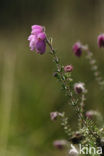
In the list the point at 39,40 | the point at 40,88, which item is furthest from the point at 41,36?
the point at 40,88

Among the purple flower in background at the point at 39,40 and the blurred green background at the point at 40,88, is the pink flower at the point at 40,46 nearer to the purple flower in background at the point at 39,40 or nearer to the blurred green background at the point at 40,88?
the purple flower in background at the point at 39,40

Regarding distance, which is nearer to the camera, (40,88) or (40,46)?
(40,46)

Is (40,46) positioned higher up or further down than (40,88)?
further down

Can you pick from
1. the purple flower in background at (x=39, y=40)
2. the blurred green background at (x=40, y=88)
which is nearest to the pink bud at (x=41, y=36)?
the purple flower in background at (x=39, y=40)

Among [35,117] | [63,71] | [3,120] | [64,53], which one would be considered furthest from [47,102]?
[63,71]

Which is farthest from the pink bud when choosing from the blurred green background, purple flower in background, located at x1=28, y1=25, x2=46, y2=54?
the blurred green background

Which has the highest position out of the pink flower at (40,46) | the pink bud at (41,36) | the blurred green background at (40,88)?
the blurred green background at (40,88)

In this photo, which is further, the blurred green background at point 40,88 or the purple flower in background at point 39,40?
the blurred green background at point 40,88

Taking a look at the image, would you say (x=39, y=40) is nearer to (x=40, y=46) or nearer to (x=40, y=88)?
(x=40, y=46)

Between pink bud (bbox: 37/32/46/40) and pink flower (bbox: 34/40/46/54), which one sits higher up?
pink bud (bbox: 37/32/46/40)

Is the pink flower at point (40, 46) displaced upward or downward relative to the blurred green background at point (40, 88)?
downward

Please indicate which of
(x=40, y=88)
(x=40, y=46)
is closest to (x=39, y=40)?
(x=40, y=46)

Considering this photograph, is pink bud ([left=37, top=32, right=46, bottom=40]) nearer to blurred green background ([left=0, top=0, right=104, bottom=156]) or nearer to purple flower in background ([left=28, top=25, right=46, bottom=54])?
purple flower in background ([left=28, top=25, right=46, bottom=54])

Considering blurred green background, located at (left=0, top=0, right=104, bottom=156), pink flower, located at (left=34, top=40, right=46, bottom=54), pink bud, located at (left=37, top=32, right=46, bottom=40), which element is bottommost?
pink flower, located at (left=34, top=40, right=46, bottom=54)
